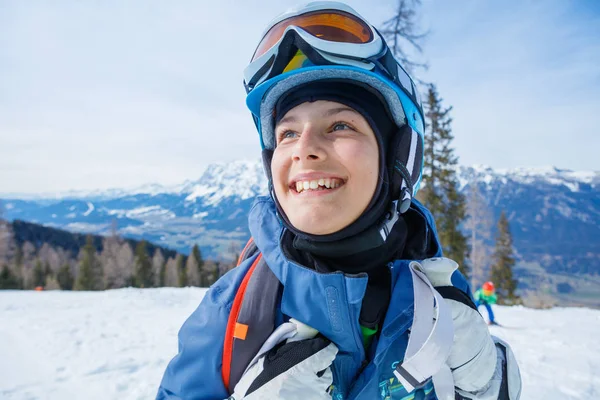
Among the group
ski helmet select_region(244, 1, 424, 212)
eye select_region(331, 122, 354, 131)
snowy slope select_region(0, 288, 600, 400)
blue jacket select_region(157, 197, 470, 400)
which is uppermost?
ski helmet select_region(244, 1, 424, 212)

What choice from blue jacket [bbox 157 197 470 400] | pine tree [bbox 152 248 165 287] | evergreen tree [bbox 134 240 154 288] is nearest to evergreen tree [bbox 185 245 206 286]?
pine tree [bbox 152 248 165 287]

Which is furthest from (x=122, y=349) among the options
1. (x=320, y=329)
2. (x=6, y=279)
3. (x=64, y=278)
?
(x=64, y=278)

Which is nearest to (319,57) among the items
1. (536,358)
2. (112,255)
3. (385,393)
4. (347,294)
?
(347,294)

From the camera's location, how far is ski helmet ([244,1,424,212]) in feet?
6.18

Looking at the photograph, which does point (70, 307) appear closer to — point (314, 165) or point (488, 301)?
point (314, 165)

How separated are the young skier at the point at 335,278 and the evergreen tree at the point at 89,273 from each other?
160ft

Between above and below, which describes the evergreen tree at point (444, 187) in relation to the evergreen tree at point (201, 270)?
above

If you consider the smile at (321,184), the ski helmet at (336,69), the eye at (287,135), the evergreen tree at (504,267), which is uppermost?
the ski helmet at (336,69)

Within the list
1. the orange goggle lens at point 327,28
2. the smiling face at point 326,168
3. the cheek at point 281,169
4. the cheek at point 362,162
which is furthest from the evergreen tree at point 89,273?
the cheek at point 362,162

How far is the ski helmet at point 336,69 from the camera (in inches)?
74.2

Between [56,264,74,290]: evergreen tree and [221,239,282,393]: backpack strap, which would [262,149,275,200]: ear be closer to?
[221,239,282,393]: backpack strap

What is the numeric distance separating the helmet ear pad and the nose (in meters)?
0.52

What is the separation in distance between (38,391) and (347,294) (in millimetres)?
4833

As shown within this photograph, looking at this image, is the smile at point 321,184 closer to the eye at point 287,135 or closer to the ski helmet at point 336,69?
the eye at point 287,135
